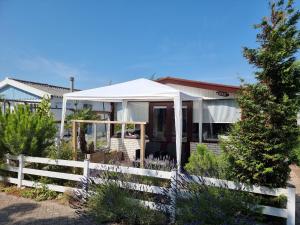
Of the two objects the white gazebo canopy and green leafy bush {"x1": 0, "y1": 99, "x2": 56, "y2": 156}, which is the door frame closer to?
the white gazebo canopy

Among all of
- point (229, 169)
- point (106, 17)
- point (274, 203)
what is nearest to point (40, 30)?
point (106, 17)

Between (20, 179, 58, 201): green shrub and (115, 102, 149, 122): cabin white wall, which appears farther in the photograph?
(115, 102, 149, 122): cabin white wall

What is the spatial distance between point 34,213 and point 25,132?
2334 millimetres

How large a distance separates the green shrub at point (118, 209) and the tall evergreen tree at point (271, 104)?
177 centimetres

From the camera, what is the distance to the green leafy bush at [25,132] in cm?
689

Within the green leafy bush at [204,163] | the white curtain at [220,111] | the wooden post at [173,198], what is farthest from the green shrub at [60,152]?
the white curtain at [220,111]

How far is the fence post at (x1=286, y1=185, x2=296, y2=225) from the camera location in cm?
413

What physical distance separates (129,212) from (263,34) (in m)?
3.86

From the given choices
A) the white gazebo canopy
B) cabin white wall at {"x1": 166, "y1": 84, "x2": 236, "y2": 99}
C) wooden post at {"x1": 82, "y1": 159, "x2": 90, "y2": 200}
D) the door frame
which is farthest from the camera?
the door frame

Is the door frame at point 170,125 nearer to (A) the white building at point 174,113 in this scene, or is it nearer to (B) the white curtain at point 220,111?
(A) the white building at point 174,113

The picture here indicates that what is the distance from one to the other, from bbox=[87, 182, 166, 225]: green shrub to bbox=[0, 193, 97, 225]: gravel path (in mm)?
316

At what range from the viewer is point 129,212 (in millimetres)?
4633

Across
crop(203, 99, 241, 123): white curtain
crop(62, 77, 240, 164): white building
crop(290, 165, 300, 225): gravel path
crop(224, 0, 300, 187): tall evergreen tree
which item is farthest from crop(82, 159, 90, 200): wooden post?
crop(203, 99, 241, 123): white curtain

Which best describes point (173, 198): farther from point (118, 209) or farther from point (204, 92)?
point (204, 92)
